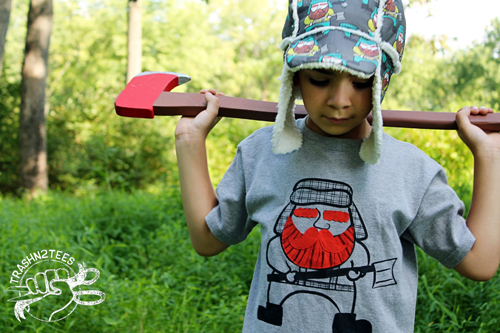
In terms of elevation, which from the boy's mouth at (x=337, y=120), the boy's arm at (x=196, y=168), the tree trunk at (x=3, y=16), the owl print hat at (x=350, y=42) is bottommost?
the boy's arm at (x=196, y=168)

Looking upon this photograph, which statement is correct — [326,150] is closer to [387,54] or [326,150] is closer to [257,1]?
[387,54]

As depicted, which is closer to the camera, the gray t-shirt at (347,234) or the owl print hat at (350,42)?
the owl print hat at (350,42)

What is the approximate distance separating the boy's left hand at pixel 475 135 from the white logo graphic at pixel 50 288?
205 centimetres

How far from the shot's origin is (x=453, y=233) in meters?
1.23

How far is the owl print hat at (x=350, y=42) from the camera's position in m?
1.10

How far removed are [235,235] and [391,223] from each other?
46cm

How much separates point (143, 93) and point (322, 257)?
731 mm

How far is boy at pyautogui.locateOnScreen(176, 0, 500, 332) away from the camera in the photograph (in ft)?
3.83

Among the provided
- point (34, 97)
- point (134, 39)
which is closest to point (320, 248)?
point (34, 97)

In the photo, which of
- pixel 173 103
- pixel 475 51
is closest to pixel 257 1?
pixel 475 51

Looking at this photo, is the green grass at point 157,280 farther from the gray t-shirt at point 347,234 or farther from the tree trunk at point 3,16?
the tree trunk at point 3,16

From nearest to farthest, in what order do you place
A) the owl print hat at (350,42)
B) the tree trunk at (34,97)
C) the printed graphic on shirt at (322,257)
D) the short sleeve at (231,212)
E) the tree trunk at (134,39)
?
1. the owl print hat at (350,42)
2. the printed graphic on shirt at (322,257)
3. the short sleeve at (231,212)
4. the tree trunk at (34,97)
5. the tree trunk at (134,39)

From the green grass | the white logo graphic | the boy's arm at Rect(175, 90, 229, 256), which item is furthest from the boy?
the white logo graphic

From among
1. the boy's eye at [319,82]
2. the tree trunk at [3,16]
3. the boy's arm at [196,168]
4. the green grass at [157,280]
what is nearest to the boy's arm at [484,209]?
the boy's eye at [319,82]
